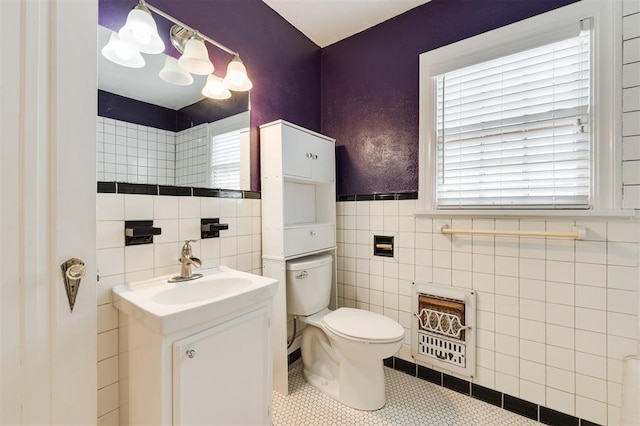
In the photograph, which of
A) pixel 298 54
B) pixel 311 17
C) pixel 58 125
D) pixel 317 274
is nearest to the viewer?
pixel 58 125

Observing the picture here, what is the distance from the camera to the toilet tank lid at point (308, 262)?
1744mm

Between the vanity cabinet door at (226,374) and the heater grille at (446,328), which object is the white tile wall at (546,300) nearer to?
the heater grille at (446,328)

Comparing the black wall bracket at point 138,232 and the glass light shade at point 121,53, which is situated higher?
the glass light shade at point 121,53

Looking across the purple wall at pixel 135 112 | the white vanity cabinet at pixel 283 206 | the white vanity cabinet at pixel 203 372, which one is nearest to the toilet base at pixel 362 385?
the white vanity cabinet at pixel 283 206

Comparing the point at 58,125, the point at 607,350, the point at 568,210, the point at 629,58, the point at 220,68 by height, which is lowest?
the point at 607,350

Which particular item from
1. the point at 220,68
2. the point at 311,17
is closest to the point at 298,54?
the point at 311,17

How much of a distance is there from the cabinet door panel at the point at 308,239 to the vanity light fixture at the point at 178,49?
2.99ft

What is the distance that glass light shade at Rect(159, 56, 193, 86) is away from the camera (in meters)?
1.38

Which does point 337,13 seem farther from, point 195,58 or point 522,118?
point 522,118

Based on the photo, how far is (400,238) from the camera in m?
1.94

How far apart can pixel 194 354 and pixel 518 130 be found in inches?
75.4

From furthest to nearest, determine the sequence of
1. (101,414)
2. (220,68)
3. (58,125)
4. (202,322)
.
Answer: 1. (220,68)
2. (101,414)
3. (202,322)
4. (58,125)

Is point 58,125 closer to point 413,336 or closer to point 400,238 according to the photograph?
point 400,238

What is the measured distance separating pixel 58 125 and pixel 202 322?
0.76 m
